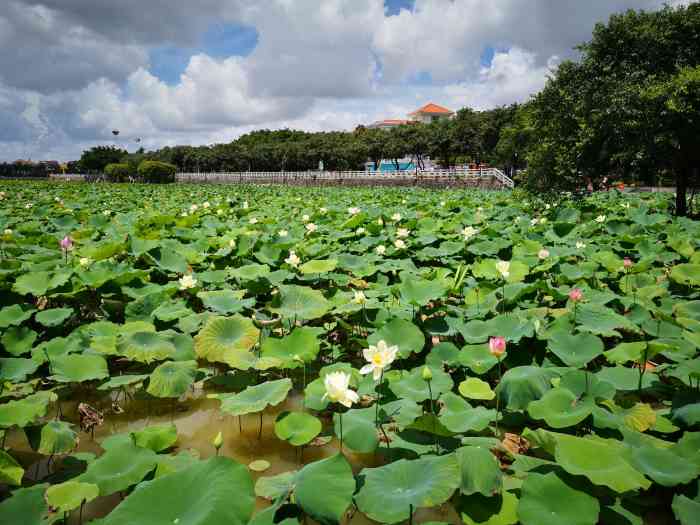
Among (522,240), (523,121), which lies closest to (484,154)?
(523,121)

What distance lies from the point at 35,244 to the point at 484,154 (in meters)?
33.6

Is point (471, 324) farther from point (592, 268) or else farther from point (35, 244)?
point (35, 244)

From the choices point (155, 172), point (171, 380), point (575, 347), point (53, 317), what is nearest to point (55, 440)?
point (171, 380)

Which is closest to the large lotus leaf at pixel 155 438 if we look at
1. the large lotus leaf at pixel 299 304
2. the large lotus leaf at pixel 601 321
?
the large lotus leaf at pixel 299 304

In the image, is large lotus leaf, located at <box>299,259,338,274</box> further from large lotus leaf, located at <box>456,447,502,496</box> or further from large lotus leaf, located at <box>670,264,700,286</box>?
large lotus leaf, located at <box>670,264,700,286</box>

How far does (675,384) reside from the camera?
5.75 feet

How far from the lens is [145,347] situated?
1826 millimetres

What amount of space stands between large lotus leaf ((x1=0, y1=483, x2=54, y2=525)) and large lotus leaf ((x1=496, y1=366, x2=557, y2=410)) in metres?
1.25

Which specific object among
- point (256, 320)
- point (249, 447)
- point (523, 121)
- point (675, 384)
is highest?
point (523, 121)

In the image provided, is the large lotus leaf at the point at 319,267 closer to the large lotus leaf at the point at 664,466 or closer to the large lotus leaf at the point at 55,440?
the large lotus leaf at the point at 55,440

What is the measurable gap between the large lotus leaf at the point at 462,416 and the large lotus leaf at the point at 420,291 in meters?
0.64

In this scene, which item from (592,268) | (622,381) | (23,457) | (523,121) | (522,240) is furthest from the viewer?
(523,121)

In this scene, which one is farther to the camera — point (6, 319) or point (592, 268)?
point (592, 268)

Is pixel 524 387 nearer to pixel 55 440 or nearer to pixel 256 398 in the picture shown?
pixel 256 398
